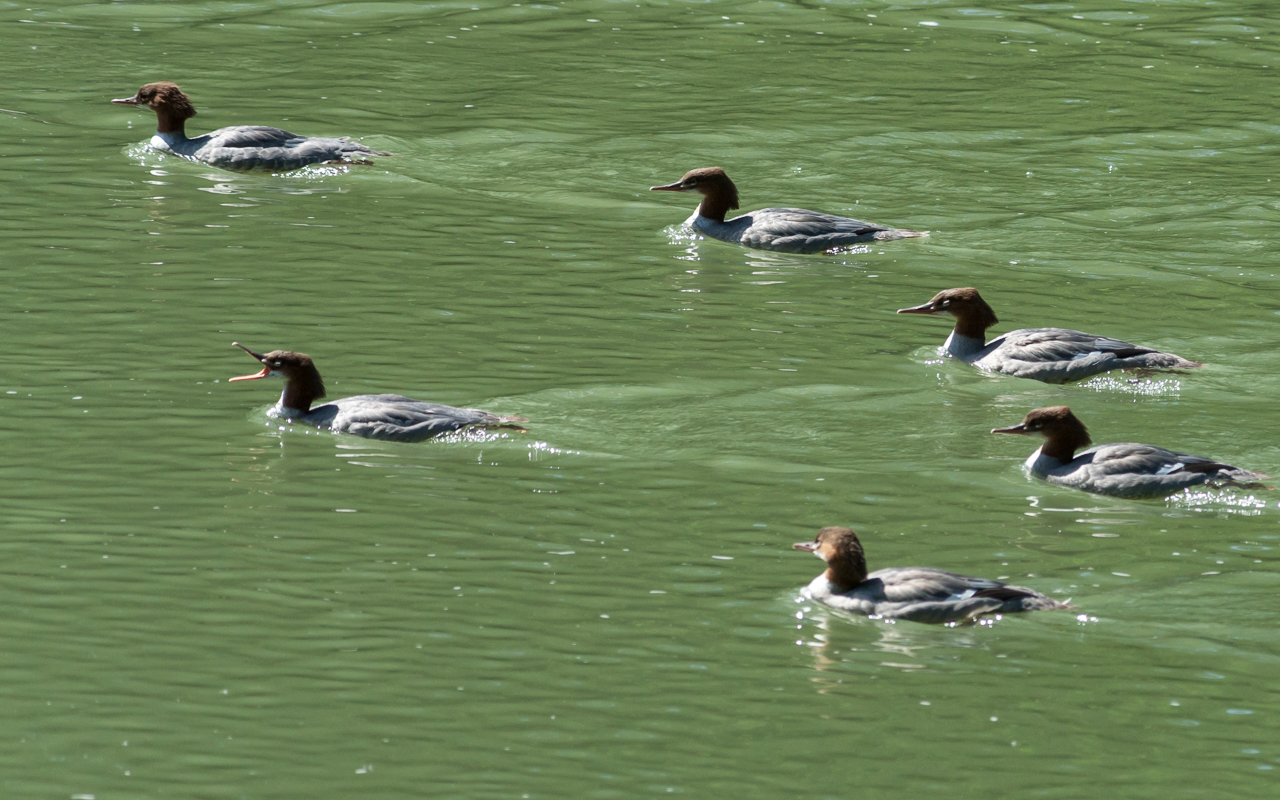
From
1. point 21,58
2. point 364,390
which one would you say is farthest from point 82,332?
point 21,58

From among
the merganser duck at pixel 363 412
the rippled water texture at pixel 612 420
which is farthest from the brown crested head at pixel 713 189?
the merganser duck at pixel 363 412

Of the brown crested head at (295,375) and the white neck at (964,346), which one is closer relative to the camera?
the brown crested head at (295,375)

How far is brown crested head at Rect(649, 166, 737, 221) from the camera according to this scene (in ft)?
72.5

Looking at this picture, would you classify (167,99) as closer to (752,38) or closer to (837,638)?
(752,38)

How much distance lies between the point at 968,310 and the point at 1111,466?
12.8ft

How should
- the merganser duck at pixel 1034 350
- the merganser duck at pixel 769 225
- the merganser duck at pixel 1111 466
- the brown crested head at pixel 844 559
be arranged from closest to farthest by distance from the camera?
1. the brown crested head at pixel 844 559
2. the merganser duck at pixel 1111 466
3. the merganser duck at pixel 1034 350
4. the merganser duck at pixel 769 225

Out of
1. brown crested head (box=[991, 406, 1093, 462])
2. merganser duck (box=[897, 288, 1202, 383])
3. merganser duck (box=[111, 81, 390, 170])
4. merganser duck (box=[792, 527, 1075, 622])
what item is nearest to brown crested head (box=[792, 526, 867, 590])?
merganser duck (box=[792, 527, 1075, 622])

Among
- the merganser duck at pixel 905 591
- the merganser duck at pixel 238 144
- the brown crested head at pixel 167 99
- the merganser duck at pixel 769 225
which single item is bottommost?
the merganser duck at pixel 905 591

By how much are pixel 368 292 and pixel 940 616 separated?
856cm

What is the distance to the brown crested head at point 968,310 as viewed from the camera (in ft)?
59.1

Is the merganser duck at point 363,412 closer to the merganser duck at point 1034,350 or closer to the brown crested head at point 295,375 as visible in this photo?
the brown crested head at point 295,375

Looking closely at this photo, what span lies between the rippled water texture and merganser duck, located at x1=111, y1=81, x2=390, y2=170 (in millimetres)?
261

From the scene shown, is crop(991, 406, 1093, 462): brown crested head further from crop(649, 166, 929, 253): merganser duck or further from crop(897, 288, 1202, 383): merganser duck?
crop(649, 166, 929, 253): merganser duck

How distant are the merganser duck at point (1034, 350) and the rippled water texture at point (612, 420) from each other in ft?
0.86
